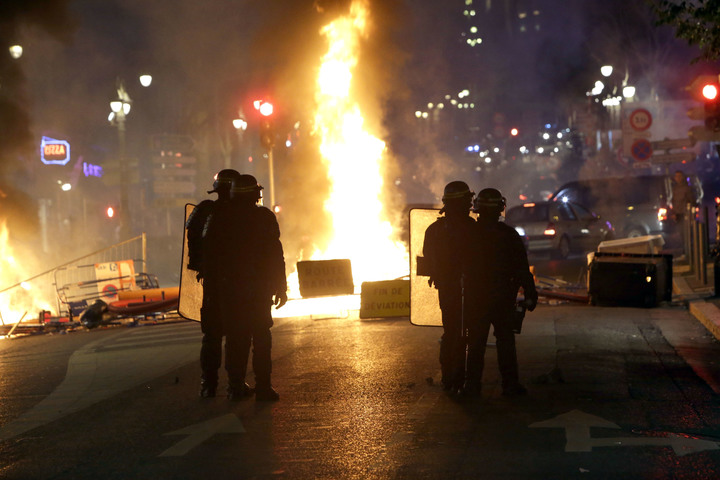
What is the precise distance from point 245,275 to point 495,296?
6.86ft

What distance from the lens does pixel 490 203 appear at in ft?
22.5

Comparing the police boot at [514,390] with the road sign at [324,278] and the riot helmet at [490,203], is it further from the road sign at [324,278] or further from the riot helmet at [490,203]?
the road sign at [324,278]

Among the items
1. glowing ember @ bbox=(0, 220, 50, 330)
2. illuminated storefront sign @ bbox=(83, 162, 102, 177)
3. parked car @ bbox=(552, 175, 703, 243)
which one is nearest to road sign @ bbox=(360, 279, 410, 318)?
parked car @ bbox=(552, 175, 703, 243)

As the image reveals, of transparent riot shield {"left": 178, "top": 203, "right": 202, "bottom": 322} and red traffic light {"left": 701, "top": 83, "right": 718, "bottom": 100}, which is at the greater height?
red traffic light {"left": 701, "top": 83, "right": 718, "bottom": 100}

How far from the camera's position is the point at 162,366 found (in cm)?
938

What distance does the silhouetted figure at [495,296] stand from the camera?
22.3 feet

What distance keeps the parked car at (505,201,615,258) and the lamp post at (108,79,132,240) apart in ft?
39.8

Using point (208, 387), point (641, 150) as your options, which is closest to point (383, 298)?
point (208, 387)

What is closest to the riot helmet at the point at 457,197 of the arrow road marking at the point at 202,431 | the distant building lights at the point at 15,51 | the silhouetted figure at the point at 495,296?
the silhouetted figure at the point at 495,296

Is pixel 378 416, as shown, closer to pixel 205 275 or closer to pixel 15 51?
Answer: pixel 205 275

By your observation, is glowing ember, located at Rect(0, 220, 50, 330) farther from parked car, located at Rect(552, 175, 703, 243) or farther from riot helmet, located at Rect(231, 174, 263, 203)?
riot helmet, located at Rect(231, 174, 263, 203)

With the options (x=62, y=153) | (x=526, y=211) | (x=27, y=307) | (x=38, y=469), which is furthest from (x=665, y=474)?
(x=62, y=153)

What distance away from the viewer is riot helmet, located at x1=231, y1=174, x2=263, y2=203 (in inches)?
274

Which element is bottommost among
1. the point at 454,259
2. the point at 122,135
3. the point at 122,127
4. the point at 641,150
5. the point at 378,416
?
the point at 378,416
